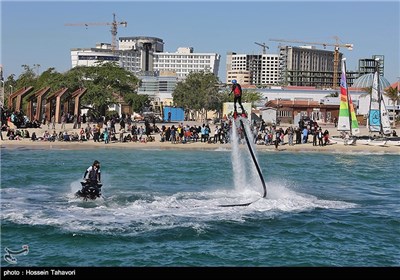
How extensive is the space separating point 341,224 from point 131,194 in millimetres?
11013

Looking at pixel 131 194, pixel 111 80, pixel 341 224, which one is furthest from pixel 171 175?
pixel 111 80

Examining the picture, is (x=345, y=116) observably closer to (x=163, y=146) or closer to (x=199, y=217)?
(x=163, y=146)

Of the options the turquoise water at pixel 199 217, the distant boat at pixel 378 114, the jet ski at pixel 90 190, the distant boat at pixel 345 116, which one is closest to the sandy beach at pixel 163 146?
the distant boat at pixel 345 116

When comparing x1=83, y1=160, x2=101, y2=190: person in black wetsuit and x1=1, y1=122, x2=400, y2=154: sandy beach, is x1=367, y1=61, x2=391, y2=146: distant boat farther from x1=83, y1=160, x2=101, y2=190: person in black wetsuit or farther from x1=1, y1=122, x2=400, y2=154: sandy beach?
x1=83, y1=160, x2=101, y2=190: person in black wetsuit

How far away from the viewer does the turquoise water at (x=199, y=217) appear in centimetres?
2275

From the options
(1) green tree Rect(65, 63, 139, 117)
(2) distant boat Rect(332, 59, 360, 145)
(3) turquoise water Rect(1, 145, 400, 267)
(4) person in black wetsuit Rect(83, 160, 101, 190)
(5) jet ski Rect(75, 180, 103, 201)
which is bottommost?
(3) turquoise water Rect(1, 145, 400, 267)

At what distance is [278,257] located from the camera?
22.8 m

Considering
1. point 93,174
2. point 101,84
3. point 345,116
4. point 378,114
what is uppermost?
point 101,84

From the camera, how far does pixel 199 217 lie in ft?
92.7

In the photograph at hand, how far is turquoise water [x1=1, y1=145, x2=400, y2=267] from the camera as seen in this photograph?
22750 millimetres

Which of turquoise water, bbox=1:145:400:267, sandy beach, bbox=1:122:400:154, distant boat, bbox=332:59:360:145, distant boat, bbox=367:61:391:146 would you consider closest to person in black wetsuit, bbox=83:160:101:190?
turquoise water, bbox=1:145:400:267

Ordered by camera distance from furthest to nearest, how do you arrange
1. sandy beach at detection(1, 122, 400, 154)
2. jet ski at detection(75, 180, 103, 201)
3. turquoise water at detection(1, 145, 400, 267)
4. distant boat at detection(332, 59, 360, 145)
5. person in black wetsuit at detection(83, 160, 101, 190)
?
distant boat at detection(332, 59, 360, 145)
sandy beach at detection(1, 122, 400, 154)
jet ski at detection(75, 180, 103, 201)
person in black wetsuit at detection(83, 160, 101, 190)
turquoise water at detection(1, 145, 400, 267)

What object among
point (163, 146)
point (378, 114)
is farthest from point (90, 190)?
point (378, 114)

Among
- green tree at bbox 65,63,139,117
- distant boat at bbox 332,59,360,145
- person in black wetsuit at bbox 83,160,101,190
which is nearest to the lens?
person in black wetsuit at bbox 83,160,101,190
